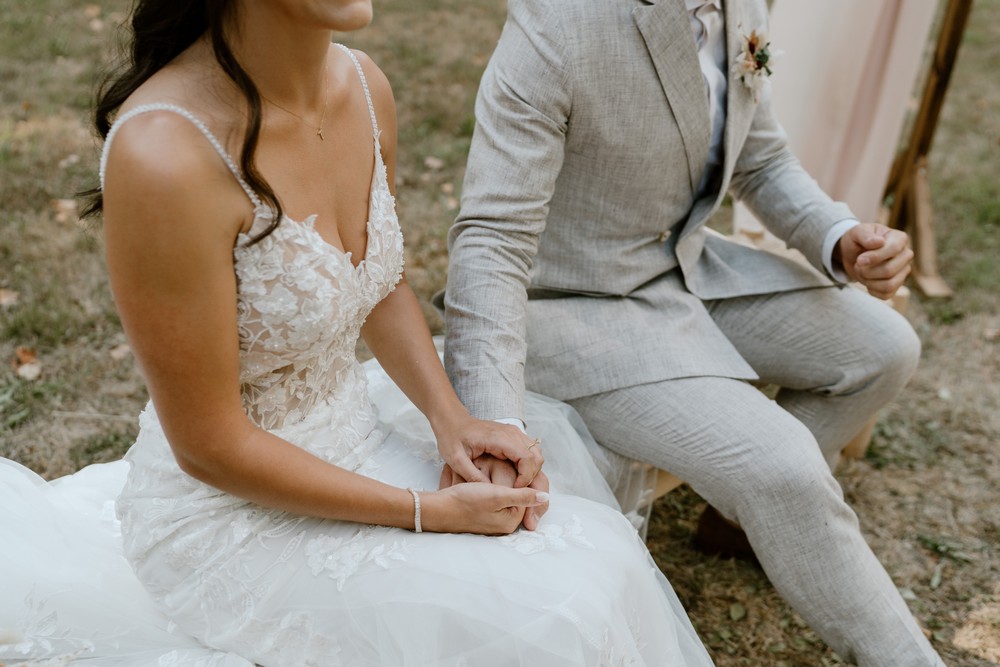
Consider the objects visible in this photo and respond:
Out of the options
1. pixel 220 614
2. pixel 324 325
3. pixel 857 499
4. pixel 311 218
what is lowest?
pixel 857 499

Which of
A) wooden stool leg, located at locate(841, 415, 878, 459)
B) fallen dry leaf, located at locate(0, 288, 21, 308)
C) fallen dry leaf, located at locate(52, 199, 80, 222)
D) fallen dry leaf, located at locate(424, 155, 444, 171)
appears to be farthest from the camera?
fallen dry leaf, located at locate(424, 155, 444, 171)

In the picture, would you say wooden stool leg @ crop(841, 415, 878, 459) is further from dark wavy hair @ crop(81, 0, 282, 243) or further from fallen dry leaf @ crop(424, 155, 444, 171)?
fallen dry leaf @ crop(424, 155, 444, 171)

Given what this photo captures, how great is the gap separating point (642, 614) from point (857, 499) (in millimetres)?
1639

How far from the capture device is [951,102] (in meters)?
5.87

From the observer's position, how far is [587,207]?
2094mm

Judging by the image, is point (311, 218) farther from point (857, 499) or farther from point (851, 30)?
point (851, 30)

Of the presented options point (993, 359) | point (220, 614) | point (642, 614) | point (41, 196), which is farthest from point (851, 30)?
point (41, 196)

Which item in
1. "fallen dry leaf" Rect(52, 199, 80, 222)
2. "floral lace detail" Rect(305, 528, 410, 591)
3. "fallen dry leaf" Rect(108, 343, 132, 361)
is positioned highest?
"floral lace detail" Rect(305, 528, 410, 591)

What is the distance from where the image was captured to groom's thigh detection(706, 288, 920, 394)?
7.71 ft

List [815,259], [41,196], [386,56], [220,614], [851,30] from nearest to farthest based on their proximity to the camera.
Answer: [220,614], [815,259], [851,30], [41,196], [386,56]

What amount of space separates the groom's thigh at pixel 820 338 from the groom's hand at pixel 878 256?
0.33ft

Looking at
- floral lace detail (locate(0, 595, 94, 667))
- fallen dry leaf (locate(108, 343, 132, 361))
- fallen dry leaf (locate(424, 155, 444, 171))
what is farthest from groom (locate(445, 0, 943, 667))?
fallen dry leaf (locate(424, 155, 444, 171))

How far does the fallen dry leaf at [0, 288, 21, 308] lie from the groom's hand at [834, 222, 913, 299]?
2837mm

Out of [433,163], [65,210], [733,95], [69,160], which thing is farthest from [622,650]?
[69,160]
